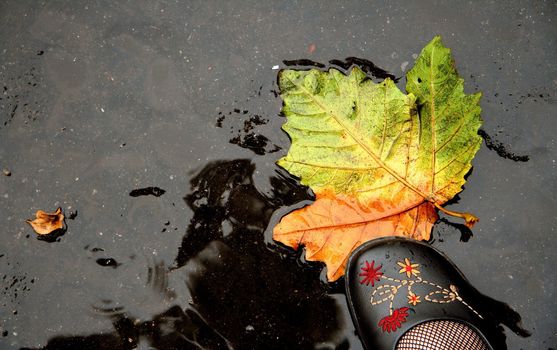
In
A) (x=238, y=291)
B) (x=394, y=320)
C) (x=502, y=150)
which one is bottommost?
(x=238, y=291)

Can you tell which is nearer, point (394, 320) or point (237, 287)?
point (394, 320)

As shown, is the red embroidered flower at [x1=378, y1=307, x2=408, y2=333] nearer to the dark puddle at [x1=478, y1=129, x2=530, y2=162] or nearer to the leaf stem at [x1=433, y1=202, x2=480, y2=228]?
the leaf stem at [x1=433, y1=202, x2=480, y2=228]

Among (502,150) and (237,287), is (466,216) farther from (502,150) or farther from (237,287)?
(237,287)

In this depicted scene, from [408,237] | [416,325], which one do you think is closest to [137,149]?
[408,237]

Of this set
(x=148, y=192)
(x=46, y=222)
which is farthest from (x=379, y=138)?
(x=46, y=222)

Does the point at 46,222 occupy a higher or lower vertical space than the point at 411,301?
lower

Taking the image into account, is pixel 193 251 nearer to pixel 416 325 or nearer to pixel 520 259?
pixel 416 325
